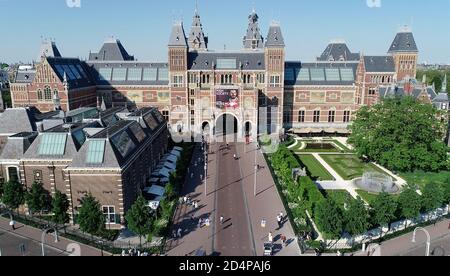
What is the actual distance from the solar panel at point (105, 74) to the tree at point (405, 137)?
6187 centimetres

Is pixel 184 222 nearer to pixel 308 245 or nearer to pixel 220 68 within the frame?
pixel 308 245

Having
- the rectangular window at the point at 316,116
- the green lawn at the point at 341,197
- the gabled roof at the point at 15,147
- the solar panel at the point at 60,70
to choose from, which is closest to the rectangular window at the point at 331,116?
the rectangular window at the point at 316,116

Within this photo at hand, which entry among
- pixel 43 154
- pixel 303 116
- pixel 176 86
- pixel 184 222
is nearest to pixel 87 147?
pixel 43 154

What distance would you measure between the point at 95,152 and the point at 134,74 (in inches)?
2199

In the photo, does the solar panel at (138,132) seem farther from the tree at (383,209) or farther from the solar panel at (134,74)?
the solar panel at (134,74)

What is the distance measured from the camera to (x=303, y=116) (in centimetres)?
9069

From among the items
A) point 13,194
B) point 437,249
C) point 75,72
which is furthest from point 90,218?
point 75,72

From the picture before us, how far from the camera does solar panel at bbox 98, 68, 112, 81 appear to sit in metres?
90.6

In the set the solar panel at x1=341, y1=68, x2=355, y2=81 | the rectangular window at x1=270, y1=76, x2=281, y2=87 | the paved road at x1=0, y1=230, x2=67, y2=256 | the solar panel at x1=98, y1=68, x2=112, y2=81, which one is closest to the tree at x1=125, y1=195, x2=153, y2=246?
the paved road at x1=0, y1=230, x2=67, y2=256

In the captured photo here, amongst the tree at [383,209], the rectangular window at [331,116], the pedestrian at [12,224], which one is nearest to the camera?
the tree at [383,209]

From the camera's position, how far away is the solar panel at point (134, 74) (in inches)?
3565

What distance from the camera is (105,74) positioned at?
Result: 91.0 m

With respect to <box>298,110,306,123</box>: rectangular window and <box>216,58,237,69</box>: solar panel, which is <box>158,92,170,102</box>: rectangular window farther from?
<box>298,110,306,123</box>: rectangular window

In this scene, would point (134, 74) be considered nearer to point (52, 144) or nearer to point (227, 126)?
point (227, 126)
